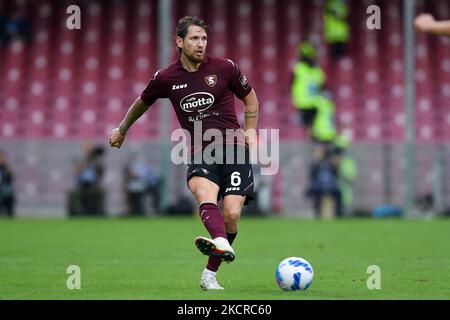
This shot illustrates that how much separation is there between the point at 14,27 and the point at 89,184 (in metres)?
6.44

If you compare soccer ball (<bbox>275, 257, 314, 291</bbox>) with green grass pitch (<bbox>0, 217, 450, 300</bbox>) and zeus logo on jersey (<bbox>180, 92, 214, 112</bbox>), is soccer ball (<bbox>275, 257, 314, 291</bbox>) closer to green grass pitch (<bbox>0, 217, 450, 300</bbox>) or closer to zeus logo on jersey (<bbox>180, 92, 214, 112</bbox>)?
green grass pitch (<bbox>0, 217, 450, 300</bbox>)

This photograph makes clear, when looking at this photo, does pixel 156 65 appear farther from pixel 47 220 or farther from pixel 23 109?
pixel 47 220

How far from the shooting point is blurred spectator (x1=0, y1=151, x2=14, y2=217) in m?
23.2

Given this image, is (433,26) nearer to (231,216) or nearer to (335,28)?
(231,216)

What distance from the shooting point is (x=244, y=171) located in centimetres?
873

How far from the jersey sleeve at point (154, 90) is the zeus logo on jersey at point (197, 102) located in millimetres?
247

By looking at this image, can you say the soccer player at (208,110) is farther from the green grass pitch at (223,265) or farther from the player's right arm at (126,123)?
the green grass pitch at (223,265)

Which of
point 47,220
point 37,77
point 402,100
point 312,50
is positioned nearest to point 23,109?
point 37,77

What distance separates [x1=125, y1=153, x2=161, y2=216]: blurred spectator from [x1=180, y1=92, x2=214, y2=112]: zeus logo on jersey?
14516 millimetres

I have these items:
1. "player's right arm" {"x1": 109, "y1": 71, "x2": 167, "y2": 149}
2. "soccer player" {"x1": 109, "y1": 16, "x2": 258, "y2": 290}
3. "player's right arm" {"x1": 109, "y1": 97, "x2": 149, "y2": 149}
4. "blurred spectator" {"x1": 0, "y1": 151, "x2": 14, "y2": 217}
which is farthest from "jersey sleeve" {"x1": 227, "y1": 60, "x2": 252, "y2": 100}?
"blurred spectator" {"x1": 0, "y1": 151, "x2": 14, "y2": 217}

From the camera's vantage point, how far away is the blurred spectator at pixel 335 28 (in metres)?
26.7

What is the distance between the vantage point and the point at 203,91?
28.6 ft

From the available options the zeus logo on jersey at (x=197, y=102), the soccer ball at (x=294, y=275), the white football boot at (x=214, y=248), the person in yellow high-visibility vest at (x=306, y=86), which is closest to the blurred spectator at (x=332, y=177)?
the person in yellow high-visibility vest at (x=306, y=86)
